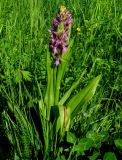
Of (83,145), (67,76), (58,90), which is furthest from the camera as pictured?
(67,76)

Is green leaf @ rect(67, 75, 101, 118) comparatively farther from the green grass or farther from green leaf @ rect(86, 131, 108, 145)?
green leaf @ rect(86, 131, 108, 145)

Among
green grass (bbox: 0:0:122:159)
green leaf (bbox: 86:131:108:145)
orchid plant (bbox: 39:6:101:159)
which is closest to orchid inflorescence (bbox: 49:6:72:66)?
orchid plant (bbox: 39:6:101:159)

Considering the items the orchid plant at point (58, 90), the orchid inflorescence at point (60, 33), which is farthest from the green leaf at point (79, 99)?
the orchid inflorescence at point (60, 33)

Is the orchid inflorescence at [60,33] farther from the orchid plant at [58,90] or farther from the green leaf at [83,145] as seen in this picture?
the green leaf at [83,145]

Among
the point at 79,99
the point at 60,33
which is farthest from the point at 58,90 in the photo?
the point at 60,33

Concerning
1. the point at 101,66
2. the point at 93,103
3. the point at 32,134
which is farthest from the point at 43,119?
the point at 101,66

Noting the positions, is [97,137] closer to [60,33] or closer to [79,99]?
[79,99]

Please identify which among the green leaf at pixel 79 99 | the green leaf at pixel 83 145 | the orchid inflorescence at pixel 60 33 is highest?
the orchid inflorescence at pixel 60 33
